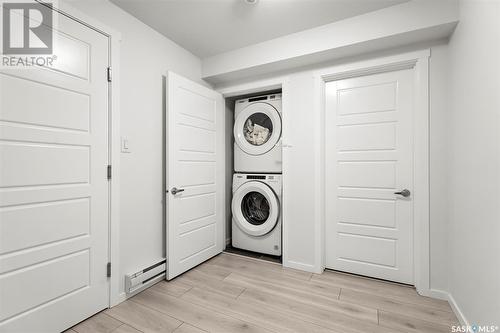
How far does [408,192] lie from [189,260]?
217cm

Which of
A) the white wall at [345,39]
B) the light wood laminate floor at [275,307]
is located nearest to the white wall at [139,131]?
the light wood laminate floor at [275,307]

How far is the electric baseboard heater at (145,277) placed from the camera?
1.80 metres

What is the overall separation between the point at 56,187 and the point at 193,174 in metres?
1.14

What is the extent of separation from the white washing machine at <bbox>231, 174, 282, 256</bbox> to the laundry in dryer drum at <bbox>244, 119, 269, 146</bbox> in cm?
45

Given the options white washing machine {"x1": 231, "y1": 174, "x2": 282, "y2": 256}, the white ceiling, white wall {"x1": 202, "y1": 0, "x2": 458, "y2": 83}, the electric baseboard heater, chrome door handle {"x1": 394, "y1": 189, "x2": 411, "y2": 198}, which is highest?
the white ceiling

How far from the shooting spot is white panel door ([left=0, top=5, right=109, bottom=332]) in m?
1.24

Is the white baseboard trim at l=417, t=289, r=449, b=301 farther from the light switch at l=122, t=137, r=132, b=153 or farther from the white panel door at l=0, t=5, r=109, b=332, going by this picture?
the light switch at l=122, t=137, r=132, b=153

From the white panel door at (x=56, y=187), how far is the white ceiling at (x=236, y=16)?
0.53 meters

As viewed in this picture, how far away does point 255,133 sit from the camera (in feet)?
9.57

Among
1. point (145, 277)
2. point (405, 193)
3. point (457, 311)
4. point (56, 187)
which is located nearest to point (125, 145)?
point (56, 187)

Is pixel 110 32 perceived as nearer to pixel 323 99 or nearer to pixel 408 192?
pixel 323 99

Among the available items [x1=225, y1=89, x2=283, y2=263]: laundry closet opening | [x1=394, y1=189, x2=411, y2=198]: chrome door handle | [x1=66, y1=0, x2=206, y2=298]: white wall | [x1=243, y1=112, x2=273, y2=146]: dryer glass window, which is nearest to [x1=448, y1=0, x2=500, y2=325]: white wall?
[x1=394, y1=189, x2=411, y2=198]: chrome door handle

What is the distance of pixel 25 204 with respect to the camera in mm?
1292
